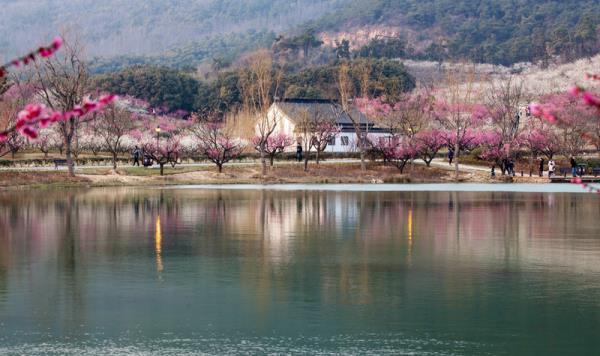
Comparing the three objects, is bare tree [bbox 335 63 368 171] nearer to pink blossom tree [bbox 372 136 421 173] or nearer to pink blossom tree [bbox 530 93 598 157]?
pink blossom tree [bbox 372 136 421 173]

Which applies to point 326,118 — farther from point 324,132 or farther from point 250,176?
point 250,176

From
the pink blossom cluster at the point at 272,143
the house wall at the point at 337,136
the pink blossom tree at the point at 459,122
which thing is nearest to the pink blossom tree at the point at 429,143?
the pink blossom tree at the point at 459,122

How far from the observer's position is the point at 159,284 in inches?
822

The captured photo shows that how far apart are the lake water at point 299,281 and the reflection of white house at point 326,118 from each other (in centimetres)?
5555

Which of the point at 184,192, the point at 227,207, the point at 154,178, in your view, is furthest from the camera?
the point at 154,178

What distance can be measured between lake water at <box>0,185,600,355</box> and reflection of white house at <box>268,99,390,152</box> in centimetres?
5555

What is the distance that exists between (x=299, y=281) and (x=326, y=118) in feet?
239

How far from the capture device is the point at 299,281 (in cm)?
2130

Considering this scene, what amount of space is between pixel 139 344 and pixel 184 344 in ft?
2.44

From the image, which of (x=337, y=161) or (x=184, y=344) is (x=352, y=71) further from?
(x=184, y=344)

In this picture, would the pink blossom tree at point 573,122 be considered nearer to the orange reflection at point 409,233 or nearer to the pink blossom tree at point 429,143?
the pink blossom tree at point 429,143

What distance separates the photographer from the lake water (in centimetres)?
1574

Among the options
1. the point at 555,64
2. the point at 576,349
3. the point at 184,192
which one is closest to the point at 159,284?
the point at 576,349

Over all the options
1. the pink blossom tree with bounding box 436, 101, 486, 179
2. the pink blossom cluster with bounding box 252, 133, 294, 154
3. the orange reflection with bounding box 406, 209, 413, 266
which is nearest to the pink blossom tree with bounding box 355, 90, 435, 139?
the pink blossom tree with bounding box 436, 101, 486, 179
